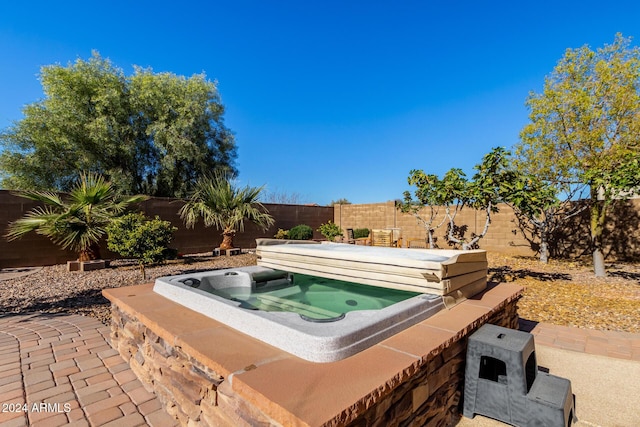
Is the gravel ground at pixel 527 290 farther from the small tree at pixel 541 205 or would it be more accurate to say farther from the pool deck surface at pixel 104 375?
the small tree at pixel 541 205

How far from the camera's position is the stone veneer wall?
1232 mm

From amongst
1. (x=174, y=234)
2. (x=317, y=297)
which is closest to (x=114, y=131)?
(x=174, y=234)

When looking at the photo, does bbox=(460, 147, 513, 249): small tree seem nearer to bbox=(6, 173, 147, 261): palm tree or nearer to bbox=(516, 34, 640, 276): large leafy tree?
bbox=(516, 34, 640, 276): large leafy tree

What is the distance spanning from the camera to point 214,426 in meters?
1.35

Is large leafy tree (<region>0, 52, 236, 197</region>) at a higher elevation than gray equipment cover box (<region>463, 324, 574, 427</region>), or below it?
higher

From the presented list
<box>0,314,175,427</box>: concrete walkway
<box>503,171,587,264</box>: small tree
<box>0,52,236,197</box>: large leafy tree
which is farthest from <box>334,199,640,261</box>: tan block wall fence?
<box>0,314,175,427</box>: concrete walkway

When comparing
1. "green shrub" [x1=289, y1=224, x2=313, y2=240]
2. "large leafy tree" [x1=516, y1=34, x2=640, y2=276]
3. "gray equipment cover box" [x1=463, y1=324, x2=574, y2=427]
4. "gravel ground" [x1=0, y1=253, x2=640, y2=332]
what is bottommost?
"gravel ground" [x1=0, y1=253, x2=640, y2=332]

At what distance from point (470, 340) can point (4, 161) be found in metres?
15.4

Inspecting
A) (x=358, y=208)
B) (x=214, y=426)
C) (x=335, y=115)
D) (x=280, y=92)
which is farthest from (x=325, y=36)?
(x=214, y=426)

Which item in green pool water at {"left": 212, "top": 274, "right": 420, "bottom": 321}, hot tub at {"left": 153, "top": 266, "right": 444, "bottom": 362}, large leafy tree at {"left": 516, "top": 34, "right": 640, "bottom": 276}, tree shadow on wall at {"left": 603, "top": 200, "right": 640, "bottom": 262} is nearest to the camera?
hot tub at {"left": 153, "top": 266, "right": 444, "bottom": 362}

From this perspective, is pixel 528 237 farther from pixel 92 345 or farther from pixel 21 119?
pixel 21 119

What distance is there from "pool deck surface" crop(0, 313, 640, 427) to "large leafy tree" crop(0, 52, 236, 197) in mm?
9991

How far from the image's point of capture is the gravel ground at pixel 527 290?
367 centimetres

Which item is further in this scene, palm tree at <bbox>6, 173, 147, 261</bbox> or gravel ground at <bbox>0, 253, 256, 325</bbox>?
palm tree at <bbox>6, 173, 147, 261</bbox>
